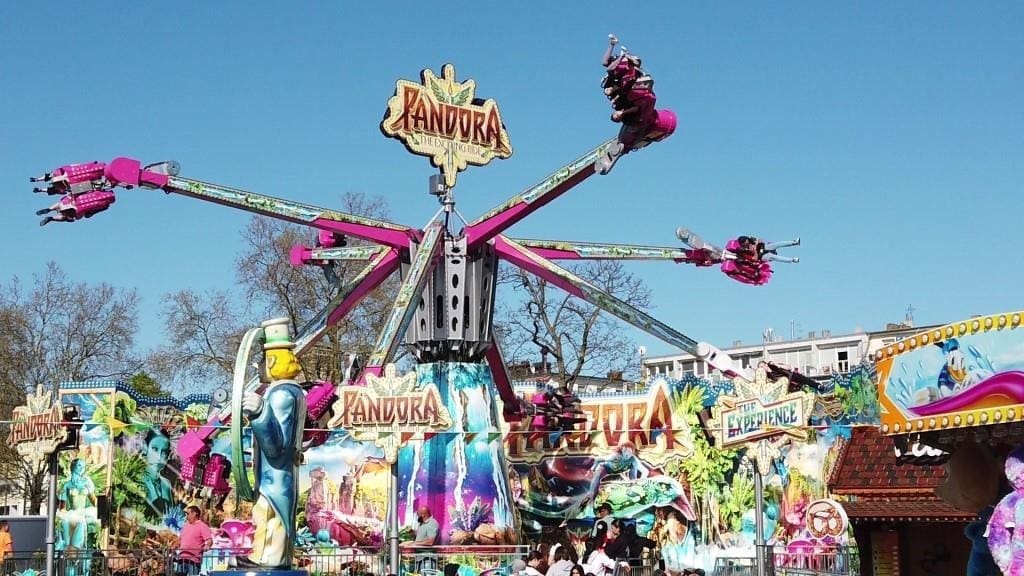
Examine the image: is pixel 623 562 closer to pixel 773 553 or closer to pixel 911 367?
pixel 773 553

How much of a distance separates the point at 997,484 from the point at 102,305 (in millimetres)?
36185

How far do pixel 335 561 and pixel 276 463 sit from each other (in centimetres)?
909

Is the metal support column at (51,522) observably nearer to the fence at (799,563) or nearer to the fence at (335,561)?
the fence at (335,561)

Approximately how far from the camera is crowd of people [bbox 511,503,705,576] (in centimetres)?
1605

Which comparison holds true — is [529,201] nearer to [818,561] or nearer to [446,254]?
[446,254]

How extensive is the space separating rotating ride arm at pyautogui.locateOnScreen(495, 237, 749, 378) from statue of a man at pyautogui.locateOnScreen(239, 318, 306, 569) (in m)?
10.8

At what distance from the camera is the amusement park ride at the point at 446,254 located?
2273 centimetres

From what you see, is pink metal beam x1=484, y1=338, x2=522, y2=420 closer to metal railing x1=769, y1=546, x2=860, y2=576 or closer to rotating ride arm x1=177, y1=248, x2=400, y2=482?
rotating ride arm x1=177, y1=248, x2=400, y2=482

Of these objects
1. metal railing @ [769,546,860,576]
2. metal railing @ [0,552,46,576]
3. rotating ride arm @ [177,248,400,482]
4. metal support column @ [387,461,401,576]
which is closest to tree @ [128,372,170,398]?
rotating ride arm @ [177,248,400,482]

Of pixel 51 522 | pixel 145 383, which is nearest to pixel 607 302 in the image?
pixel 51 522

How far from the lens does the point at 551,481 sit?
26.9 meters

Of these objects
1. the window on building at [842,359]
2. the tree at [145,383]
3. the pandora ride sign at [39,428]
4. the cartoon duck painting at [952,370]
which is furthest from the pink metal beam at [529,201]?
the window on building at [842,359]

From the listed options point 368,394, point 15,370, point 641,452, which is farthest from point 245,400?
point 15,370

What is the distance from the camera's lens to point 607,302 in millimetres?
25234
